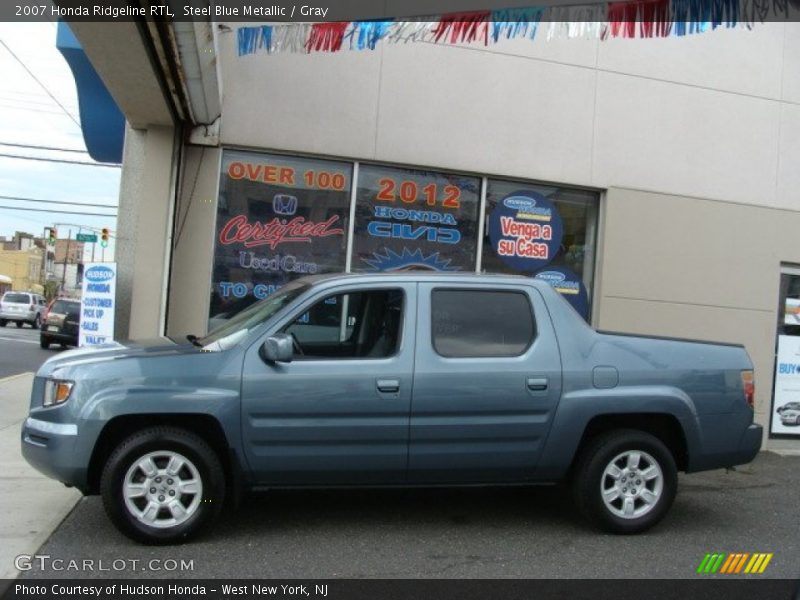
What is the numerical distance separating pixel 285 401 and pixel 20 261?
97122 millimetres

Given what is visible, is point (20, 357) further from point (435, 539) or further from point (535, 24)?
point (435, 539)

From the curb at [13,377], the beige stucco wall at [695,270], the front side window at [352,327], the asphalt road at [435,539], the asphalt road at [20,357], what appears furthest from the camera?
the asphalt road at [20,357]

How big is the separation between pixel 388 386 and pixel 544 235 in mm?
5317

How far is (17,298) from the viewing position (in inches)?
1437

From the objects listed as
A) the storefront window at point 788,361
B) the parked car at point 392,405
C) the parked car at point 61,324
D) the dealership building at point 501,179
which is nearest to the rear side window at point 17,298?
the parked car at point 61,324

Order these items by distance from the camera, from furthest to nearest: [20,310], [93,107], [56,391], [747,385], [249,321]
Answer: [20,310]
[93,107]
[747,385]
[249,321]
[56,391]

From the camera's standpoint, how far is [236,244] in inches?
333

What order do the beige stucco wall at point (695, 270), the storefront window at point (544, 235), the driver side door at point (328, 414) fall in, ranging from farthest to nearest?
the beige stucco wall at point (695, 270)
the storefront window at point (544, 235)
the driver side door at point (328, 414)

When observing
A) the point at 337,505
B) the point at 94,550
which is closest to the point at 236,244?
the point at 337,505

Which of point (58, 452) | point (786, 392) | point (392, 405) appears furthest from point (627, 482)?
point (786, 392)

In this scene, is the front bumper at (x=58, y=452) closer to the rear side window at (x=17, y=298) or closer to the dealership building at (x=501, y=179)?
the dealership building at (x=501, y=179)

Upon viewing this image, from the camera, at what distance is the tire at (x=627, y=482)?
511 centimetres

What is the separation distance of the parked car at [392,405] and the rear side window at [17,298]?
1392 inches

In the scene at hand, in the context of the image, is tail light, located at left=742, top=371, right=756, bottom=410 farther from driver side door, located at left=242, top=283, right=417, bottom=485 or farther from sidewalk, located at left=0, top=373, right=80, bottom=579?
sidewalk, located at left=0, top=373, right=80, bottom=579
